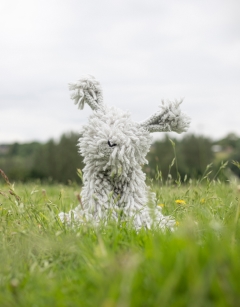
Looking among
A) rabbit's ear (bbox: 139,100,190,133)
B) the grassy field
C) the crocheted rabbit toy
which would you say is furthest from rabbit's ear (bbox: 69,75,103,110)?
the grassy field

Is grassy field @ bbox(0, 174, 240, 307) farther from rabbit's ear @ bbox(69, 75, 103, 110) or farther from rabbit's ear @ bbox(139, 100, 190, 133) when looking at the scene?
rabbit's ear @ bbox(69, 75, 103, 110)

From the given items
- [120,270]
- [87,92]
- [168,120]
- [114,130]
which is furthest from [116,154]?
[120,270]

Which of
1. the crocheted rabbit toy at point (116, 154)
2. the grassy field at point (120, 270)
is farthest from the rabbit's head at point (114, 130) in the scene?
the grassy field at point (120, 270)

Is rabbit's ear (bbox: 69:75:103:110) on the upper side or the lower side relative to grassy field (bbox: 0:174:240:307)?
upper

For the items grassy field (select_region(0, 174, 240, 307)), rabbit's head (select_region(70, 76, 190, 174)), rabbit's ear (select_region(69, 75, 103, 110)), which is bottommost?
grassy field (select_region(0, 174, 240, 307))

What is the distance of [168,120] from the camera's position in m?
2.85

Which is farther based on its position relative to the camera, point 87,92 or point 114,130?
point 87,92

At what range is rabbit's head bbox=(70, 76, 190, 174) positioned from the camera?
2611mm

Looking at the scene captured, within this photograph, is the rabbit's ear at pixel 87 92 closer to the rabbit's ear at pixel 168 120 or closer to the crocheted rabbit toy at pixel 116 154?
the crocheted rabbit toy at pixel 116 154

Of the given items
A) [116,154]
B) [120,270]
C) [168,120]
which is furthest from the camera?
[168,120]

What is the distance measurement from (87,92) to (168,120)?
25.5 inches

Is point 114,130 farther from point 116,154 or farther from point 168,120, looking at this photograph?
point 168,120

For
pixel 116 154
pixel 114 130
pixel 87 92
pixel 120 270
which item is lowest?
pixel 120 270

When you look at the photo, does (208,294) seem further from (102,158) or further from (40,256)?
(102,158)
